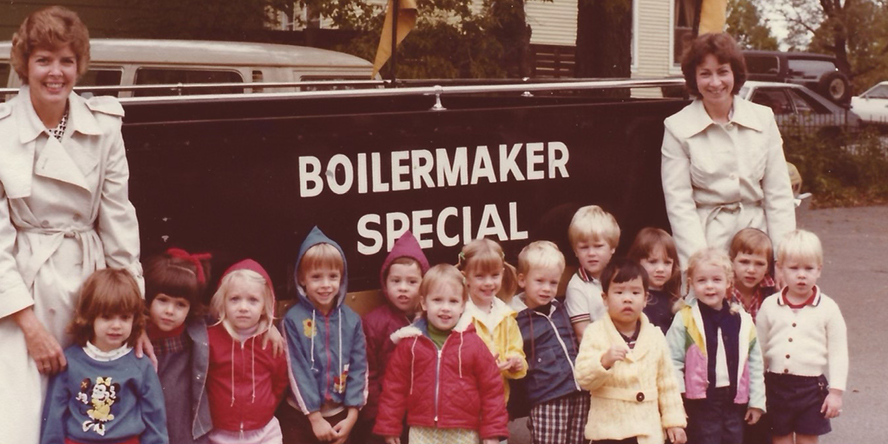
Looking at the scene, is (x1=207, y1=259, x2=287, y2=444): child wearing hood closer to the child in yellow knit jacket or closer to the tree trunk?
the child in yellow knit jacket

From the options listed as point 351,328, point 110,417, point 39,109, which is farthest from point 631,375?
point 39,109

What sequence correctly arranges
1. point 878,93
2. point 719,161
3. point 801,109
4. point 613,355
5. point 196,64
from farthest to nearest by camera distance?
point 878,93
point 801,109
point 196,64
point 719,161
point 613,355

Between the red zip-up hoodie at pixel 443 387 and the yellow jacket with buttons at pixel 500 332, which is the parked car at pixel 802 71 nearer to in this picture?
the yellow jacket with buttons at pixel 500 332

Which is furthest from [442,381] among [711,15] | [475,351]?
[711,15]

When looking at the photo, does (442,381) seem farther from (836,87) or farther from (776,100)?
(836,87)

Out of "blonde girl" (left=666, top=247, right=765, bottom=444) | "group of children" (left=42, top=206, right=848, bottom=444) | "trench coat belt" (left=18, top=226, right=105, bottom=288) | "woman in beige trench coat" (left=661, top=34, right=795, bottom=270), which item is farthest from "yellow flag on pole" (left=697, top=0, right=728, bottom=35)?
"trench coat belt" (left=18, top=226, right=105, bottom=288)

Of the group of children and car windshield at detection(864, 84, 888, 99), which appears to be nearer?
the group of children

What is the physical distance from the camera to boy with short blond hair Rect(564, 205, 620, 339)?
15.8 feet

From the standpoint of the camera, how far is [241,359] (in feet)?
13.6

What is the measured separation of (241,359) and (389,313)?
716 mm

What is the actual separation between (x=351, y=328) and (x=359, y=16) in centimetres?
850

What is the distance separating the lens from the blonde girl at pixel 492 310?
456 centimetres

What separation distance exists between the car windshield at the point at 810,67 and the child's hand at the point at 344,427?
24.3m

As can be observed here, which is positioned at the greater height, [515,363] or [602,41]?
[602,41]
